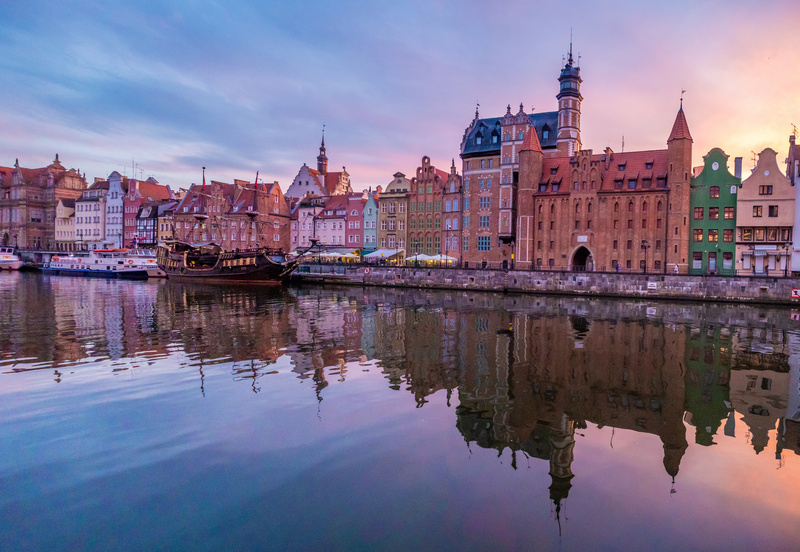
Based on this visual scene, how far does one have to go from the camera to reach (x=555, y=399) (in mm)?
16625

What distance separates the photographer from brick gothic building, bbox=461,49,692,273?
2461 inches

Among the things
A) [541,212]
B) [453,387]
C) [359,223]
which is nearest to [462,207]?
[541,212]

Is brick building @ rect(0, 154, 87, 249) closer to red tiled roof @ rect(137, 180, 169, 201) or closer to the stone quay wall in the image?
red tiled roof @ rect(137, 180, 169, 201)

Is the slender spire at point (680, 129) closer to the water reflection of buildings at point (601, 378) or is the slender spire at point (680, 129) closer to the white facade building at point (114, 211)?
the water reflection of buildings at point (601, 378)

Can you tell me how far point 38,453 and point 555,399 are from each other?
14222 mm

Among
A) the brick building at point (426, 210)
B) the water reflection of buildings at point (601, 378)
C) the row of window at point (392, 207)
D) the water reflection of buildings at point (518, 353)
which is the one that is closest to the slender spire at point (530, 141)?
the brick building at point (426, 210)

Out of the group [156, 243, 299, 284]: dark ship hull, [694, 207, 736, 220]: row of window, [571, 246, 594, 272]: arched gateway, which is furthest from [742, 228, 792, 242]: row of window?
[156, 243, 299, 284]: dark ship hull

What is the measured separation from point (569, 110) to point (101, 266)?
8813 centimetres

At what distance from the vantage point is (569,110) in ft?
252

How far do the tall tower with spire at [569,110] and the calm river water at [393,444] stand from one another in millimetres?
55538

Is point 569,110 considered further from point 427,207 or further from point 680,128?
point 427,207

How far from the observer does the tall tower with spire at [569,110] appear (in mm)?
76938

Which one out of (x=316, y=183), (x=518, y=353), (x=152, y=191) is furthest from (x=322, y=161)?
(x=518, y=353)

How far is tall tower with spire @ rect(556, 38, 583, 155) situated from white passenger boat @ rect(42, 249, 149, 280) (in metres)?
74.8
